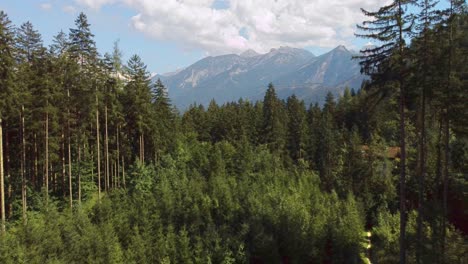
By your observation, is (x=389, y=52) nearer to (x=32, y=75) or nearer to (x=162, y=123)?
(x=32, y=75)

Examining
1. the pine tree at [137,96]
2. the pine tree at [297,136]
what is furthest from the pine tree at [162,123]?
the pine tree at [297,136]

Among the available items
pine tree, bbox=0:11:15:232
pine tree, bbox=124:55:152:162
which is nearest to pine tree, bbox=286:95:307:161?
pine tree, bbox=124:55:152:162

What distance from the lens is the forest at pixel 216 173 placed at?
1716cm

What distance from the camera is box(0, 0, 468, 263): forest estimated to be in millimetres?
17156

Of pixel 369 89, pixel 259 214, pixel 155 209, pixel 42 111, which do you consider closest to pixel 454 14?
pixel 369 89

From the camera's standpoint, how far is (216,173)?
41625mm

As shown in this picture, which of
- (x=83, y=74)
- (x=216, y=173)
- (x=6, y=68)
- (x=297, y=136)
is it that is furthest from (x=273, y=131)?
(x=6, y=68)

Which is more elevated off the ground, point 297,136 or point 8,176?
point 297,136

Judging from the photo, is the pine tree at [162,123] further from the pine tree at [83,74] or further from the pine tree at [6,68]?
the pine tree at [6,68]

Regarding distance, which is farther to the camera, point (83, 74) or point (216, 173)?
point (216, 173)

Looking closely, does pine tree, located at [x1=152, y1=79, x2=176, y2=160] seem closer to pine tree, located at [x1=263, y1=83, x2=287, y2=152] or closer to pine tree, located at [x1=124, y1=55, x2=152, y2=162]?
pine tree, located at [x1=124, y1=55, x2=152, y2=162]

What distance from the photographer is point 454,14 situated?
16.7 m

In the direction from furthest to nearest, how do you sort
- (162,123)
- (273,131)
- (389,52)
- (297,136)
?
(297,136) < (273,131) < (162,123) < (389,52)

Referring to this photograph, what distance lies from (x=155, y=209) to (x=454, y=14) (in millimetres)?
22332
